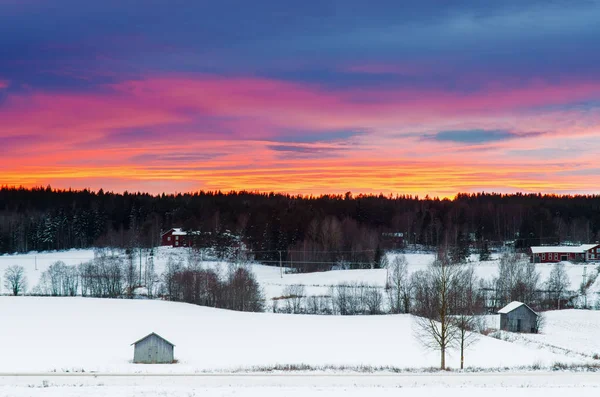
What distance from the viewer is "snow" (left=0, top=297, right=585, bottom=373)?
43.7 metres

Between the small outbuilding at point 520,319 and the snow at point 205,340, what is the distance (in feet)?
34.3

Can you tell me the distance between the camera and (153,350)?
149 feet

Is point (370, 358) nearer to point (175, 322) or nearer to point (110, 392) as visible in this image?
point (110, 392)

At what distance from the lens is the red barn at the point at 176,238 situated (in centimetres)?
14725

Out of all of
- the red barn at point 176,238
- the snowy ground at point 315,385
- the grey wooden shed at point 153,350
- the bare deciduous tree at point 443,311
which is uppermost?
the red barn at point 176,238

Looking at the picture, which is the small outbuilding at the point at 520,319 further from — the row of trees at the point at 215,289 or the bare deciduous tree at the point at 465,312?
the row of trees at the point at 215,289

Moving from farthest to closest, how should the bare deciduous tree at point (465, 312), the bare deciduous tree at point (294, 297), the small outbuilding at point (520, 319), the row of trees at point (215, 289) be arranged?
the row of trees at point (215, 289)
the bare deciduous tree at point (294, 297)
the small outbuilding at point (520, 319)
the bare deciduous tree at point (465, 312)

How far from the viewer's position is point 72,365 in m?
43.0

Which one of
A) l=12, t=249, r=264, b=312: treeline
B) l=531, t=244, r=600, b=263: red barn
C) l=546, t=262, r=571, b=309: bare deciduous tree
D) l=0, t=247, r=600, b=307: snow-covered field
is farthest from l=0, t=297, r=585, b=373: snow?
l=531, t=244, r=600, b=263: red barn

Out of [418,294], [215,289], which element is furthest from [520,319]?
[215,289]

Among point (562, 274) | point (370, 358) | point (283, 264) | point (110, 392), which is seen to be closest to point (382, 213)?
point (283, 264)

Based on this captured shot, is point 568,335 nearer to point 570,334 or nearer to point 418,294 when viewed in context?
point 570,334

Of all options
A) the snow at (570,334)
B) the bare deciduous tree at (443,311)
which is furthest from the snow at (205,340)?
the snow at (570,334)

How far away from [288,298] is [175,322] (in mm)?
24537
